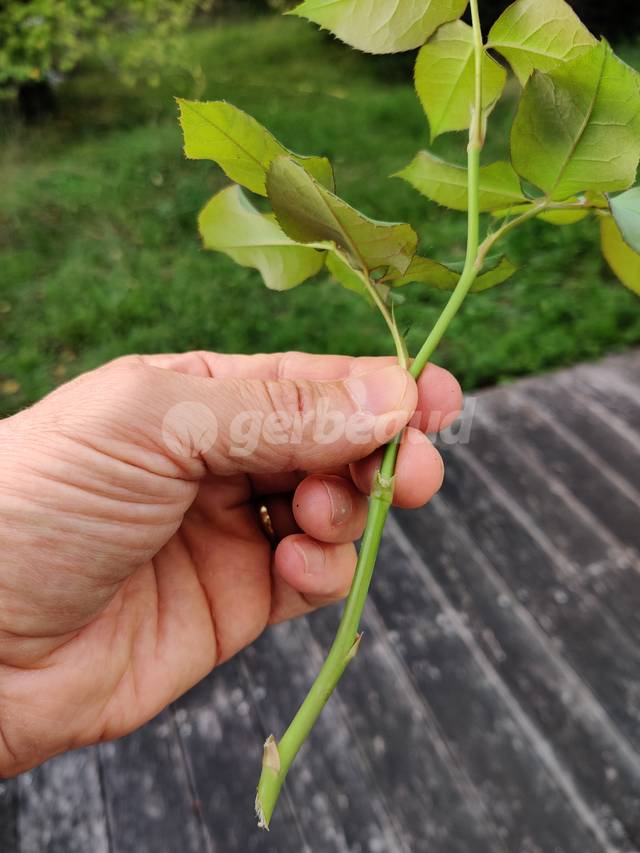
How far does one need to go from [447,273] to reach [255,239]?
0.24m

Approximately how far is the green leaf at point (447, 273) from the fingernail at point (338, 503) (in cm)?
36

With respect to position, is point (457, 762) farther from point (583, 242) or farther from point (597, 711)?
point (583, 242)

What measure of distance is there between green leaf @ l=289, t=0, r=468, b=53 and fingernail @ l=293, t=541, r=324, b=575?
68 centimetres

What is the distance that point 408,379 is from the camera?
831 millimetres

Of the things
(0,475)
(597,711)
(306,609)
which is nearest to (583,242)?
(597,711)

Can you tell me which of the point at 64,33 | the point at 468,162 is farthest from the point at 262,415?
the point at 64,33

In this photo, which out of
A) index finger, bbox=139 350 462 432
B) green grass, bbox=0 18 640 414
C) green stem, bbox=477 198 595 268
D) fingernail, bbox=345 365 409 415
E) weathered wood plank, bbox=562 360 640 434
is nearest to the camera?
green stem, bbox=477 198 595 268

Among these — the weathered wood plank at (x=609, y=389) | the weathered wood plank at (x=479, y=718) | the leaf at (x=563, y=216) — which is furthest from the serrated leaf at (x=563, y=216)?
the weathered wood plank at (x=609, y=389)

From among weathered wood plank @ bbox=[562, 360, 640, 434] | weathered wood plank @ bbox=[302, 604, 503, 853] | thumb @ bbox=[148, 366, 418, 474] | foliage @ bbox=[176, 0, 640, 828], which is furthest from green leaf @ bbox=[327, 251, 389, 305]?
weathered wood plank @ bbox=[562, 360, 640, 434]

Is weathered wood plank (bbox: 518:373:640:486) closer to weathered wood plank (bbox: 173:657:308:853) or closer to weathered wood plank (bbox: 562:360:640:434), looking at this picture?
weathered wood plank (bbox: 562:360:640:434)

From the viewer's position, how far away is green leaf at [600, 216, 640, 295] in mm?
793

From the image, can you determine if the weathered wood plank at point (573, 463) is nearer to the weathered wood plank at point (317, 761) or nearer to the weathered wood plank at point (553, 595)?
the weathered wood plank at point (553, 595)

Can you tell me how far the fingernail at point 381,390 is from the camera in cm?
84

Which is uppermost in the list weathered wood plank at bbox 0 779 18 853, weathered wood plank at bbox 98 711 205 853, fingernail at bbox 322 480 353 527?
fingernail at bbox 322 480 353 527
